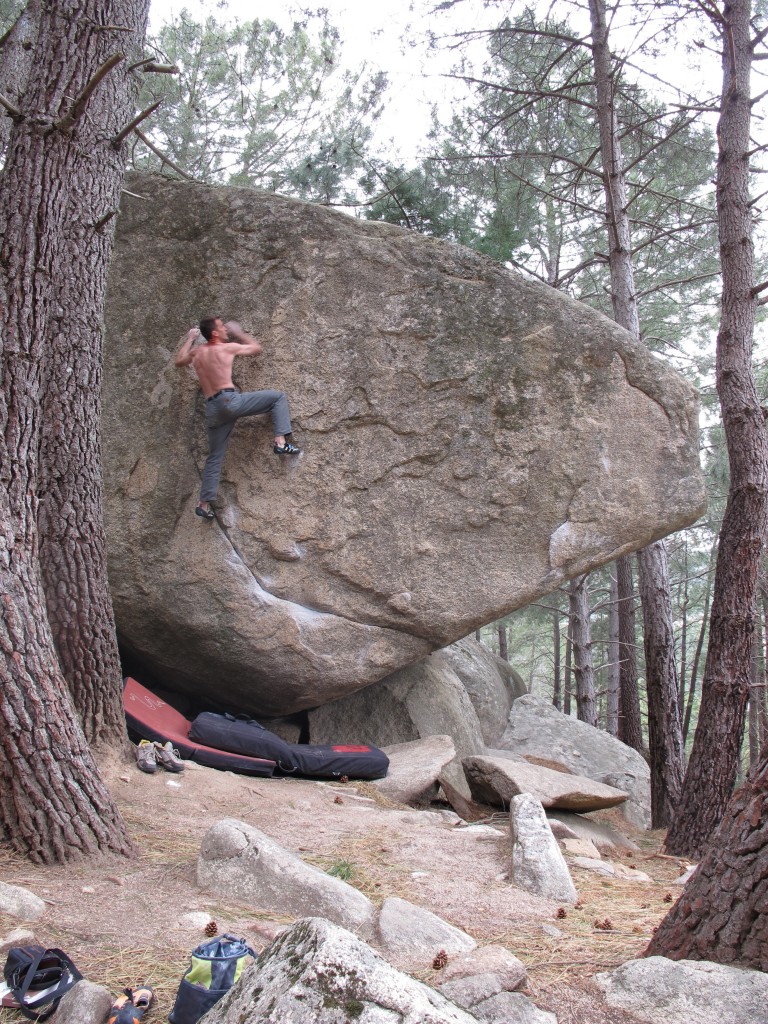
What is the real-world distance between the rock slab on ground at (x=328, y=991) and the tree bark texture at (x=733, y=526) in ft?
16.3

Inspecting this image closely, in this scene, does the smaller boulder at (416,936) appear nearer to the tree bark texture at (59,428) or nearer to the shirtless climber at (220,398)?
the tree bark texture at (59,428)

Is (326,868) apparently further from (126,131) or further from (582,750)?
(582,750)

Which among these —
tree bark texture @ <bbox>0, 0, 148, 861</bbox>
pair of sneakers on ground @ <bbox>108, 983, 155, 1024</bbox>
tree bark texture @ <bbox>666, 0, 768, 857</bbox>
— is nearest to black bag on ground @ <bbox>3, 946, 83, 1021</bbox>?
pair of sneakers on ground @ <bbox>108, 983, 155, 1024</bbox>

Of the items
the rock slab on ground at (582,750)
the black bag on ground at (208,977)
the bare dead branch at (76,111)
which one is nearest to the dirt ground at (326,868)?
the black bag on ground at (208,977)

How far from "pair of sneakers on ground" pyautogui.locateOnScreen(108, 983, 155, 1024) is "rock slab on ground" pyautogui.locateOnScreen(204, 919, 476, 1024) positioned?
41cm

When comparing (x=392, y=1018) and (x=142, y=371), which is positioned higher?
(x=142, y=371)

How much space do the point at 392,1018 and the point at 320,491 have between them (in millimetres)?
4987

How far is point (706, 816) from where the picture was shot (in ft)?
19.6

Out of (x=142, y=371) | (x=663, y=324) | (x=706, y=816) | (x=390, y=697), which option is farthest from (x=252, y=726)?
(x=663, y=324)

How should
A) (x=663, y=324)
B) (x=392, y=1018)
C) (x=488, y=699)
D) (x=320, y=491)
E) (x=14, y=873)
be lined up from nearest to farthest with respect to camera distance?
(x=392, y=1018)
(x=14, y=873)
(x=320, y=491)
(x=488, y=699)
(x=663, y=324)

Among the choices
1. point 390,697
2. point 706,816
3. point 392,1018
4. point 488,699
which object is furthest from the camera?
point 488,699

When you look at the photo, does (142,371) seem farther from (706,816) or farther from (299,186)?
(706,816)

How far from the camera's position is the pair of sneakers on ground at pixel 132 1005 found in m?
2.00

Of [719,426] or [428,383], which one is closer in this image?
[428,383]
